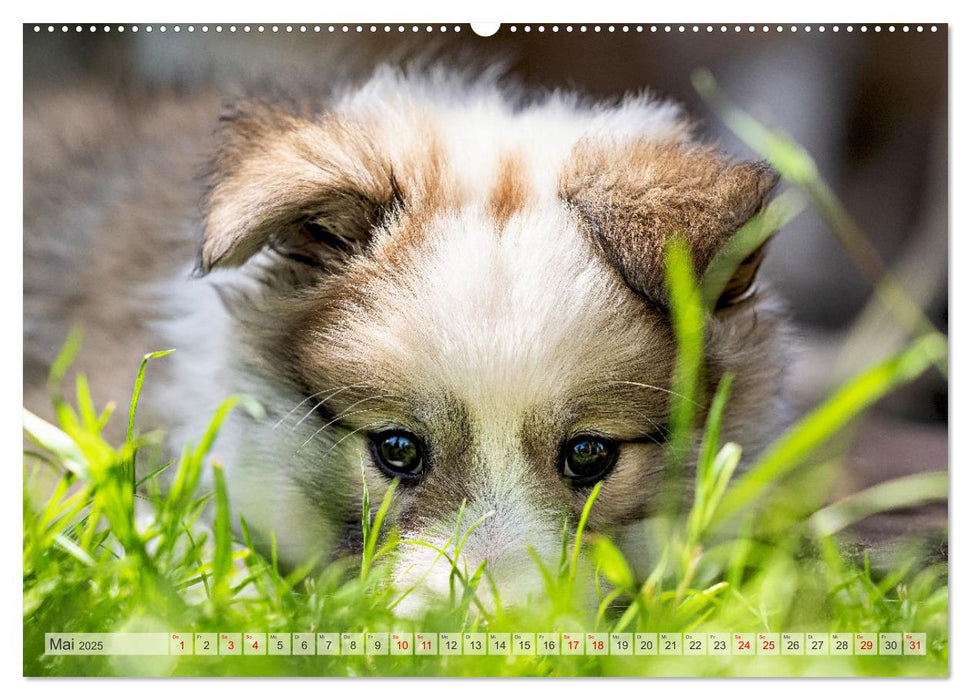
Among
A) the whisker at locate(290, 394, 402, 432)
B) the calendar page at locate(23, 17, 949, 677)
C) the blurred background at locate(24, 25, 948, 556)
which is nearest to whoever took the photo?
the calendar page at locate(23, 17, 949, 677)

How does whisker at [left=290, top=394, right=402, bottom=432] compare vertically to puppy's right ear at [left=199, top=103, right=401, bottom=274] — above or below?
below

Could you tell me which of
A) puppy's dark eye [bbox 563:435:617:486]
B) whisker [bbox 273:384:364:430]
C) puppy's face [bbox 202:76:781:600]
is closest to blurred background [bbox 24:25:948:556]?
puppy's face [bbox 202:76:781:600]

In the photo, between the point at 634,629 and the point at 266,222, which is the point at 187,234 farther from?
the point at 634,629

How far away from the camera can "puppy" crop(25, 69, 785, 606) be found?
1802mm

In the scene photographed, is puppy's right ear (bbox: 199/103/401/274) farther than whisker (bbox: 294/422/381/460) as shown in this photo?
No

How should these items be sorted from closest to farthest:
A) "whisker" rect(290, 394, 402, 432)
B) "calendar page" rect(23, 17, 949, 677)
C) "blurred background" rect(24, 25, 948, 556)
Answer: "calendar page" rect(23, 17, 949, 677)
"whisker" rect(290, 394, 402, 432)
"blurred background" rect(24, 25, 948, 556)

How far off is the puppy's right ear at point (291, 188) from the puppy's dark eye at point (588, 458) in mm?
554

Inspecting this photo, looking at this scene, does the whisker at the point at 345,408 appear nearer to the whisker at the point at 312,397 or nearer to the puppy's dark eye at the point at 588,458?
the whisker at the point at 312,397

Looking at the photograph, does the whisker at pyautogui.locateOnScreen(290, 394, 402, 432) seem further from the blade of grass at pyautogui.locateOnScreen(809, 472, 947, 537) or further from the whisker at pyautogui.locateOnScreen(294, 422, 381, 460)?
the blade of grass at pyautogui.locateOnScreen(809, 472, 947, 537)

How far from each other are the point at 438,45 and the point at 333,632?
112 centimetres

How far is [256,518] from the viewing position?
6.66ft

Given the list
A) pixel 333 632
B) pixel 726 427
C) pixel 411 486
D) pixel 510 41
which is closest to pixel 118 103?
pixel 510 41

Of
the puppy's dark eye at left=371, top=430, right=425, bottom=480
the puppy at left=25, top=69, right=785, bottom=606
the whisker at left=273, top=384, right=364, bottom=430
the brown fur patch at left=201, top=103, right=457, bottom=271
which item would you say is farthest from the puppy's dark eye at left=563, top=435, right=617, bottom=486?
the brown fur patch at left=201, top=103, right=457, bottom=271

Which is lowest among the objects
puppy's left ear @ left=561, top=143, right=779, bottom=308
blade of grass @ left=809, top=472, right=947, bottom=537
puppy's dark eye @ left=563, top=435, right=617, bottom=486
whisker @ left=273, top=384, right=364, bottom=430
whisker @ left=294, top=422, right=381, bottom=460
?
blade of grass @ left=809, top=472, right=947, bottom=537
